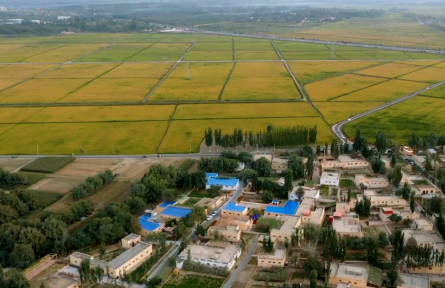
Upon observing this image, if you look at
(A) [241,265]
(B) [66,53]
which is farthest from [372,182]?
(B) [66,53]

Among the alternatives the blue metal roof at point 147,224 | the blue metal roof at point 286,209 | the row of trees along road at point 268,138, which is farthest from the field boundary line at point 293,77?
the blue metal roof at point 147,224

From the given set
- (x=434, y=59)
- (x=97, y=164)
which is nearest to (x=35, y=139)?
(x=97, y=164)

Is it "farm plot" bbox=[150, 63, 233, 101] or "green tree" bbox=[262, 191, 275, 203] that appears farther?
"farm plot" bbox=[150, 63, 233, 101]

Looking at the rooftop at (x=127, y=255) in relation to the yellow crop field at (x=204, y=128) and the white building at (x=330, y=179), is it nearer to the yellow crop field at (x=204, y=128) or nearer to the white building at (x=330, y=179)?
the white building at (x=330, y=179)

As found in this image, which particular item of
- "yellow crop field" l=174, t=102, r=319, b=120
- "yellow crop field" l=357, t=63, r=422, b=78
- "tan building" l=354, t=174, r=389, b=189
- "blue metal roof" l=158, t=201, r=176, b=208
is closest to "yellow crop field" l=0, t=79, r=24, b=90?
"yellow crop field" l=174, t=102, r=319, b=120

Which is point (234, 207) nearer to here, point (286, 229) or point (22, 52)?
point (286, 229)

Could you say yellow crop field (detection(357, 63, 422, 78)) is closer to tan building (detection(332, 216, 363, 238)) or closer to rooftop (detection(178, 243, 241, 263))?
tan building (detection(332, 216, 363, 238))
